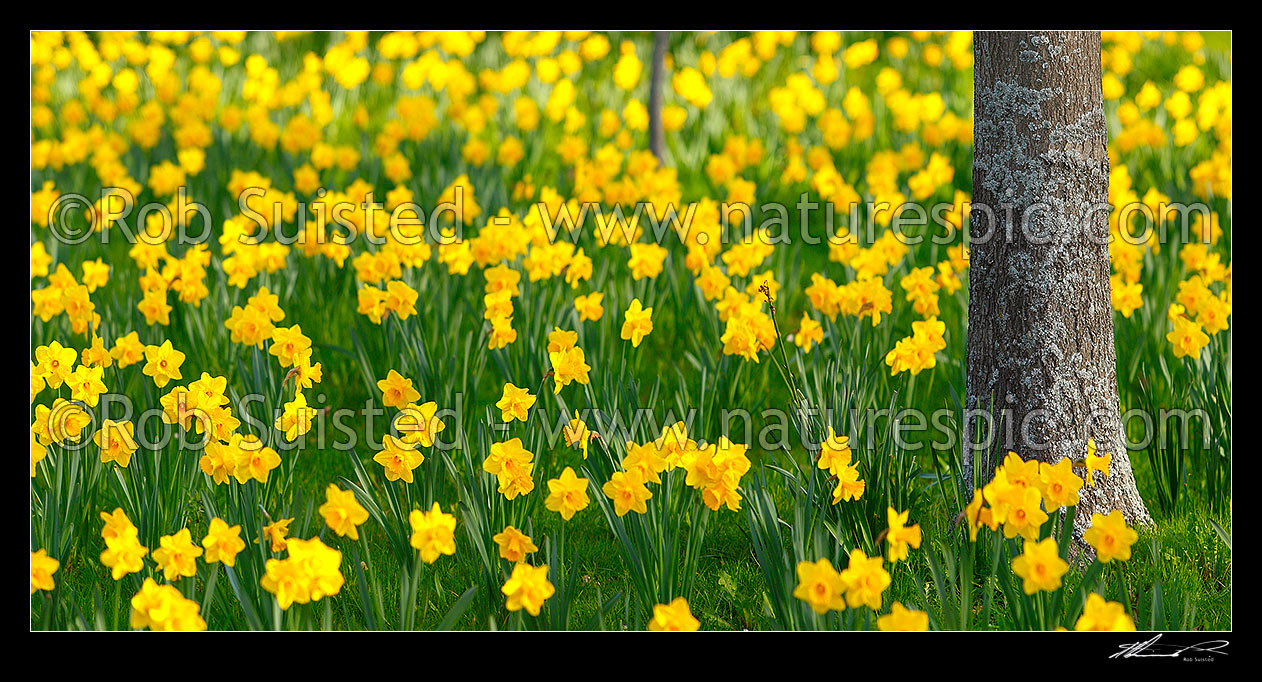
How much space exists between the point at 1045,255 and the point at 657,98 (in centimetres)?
381

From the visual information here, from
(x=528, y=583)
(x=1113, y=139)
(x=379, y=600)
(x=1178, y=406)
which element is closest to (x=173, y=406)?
(x=379, y=600)

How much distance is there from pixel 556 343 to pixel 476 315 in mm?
1257

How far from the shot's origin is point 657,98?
645cm

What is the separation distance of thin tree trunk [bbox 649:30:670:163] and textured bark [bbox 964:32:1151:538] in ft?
11.6

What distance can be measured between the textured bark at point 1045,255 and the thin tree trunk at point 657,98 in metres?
3.53

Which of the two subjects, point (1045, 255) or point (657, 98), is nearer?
point (1045, 255)

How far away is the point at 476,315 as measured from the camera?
4.24 m

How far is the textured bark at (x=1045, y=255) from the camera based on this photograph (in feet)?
9.64
